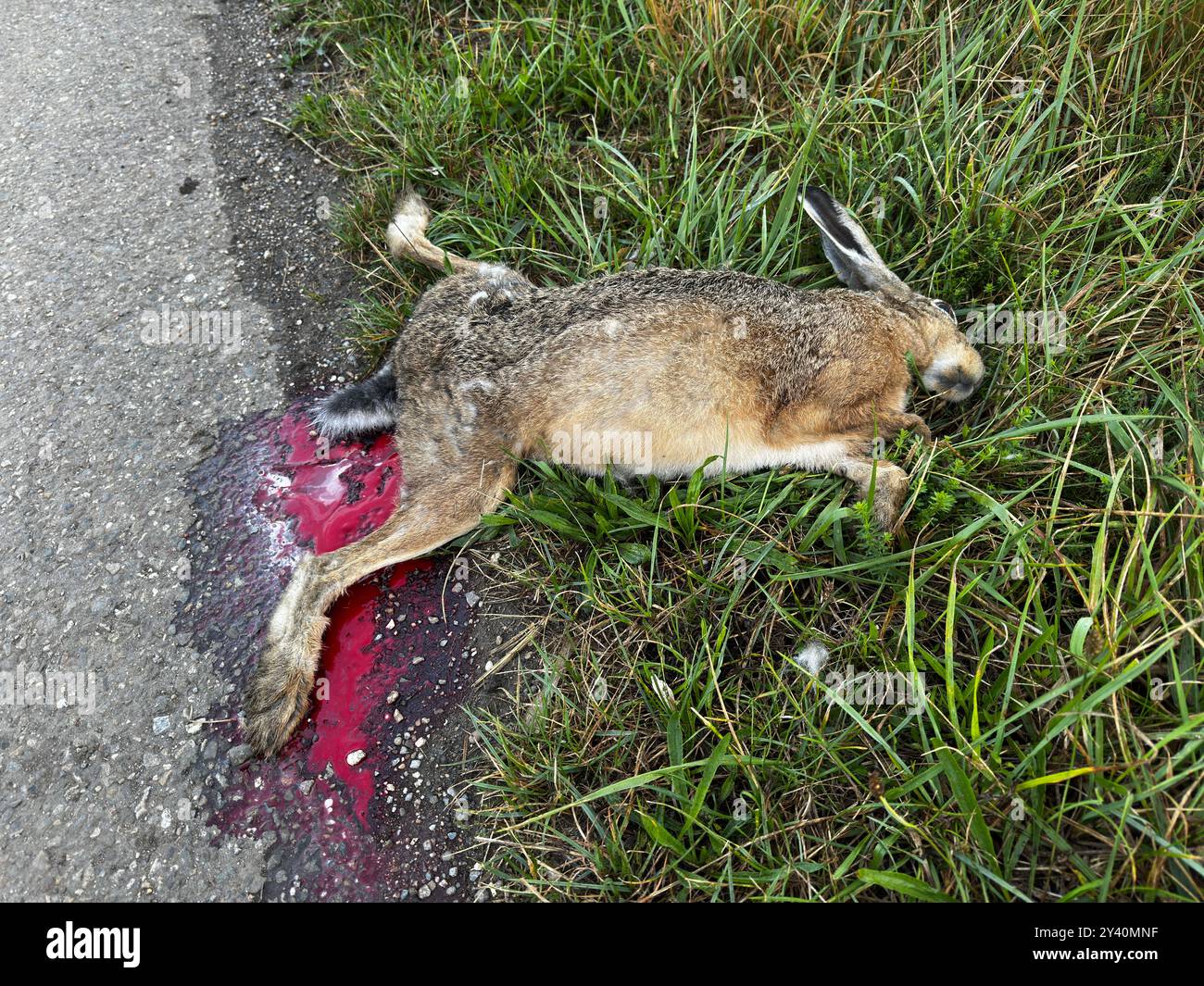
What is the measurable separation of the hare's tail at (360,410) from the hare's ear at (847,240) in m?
2.37

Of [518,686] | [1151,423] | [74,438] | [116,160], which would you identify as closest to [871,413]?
[1151,423]

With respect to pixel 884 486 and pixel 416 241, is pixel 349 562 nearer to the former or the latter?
pixel 416 241

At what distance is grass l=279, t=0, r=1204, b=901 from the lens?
8.70 feet

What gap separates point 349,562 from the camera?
3.52 meters

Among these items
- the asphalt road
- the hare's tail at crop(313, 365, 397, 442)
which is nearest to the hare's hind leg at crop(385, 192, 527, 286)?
the hare's tail at crop(313, 365, 397, 442)

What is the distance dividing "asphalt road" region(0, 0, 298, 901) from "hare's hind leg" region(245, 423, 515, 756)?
334 mm

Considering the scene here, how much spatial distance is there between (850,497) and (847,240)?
4.52 feet

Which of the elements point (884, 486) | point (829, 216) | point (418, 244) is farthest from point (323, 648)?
point (829, 216)

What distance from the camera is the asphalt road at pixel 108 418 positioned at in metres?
3.13

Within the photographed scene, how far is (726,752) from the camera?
2.92 m

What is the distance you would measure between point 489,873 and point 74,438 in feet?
Result: 10.2

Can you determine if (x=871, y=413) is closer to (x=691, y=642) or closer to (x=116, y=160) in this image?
(x=691, y=642)

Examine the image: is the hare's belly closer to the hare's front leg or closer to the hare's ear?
the hare's front leg

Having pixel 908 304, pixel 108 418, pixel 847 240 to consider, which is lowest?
pixel 108 418
